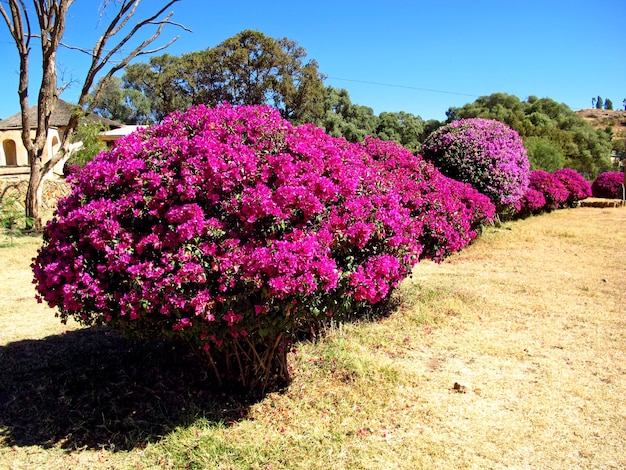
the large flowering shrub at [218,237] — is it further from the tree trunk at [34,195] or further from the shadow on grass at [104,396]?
the tree trunk at [34,195]

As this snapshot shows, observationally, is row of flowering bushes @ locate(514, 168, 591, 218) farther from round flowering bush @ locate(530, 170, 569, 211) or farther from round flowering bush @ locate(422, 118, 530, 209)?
round flowering bush @ locate(422, 118, 530, 209)

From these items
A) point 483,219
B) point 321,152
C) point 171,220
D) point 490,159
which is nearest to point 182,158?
point 171,220

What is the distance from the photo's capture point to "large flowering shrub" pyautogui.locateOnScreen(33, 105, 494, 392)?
2.81 m

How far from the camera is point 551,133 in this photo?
1066 inches

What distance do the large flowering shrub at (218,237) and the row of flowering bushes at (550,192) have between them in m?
9.09

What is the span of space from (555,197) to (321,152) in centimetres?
1168

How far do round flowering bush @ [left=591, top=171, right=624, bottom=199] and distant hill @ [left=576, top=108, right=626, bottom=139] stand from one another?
167ft

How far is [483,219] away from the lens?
838 cm

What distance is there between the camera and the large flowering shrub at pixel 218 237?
2814mm

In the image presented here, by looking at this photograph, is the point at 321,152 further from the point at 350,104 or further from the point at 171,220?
the point at 350,104

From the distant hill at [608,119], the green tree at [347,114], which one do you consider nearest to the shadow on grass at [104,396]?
the green tree at [347,114]

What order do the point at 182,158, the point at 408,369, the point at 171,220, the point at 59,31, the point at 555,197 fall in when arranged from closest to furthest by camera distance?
the point at 171,220 → the point at 182,158 → the point at 408,369 → the point at 59,31 → the point at 555,197

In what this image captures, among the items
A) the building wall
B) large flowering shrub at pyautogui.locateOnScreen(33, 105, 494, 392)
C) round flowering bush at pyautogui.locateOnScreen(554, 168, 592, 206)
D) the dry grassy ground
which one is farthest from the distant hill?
large flowering shrub at pyautogui.locateOnScreen(33, 105, 494, 392)

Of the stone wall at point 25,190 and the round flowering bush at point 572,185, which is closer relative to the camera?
the stone wall at point 25,190
